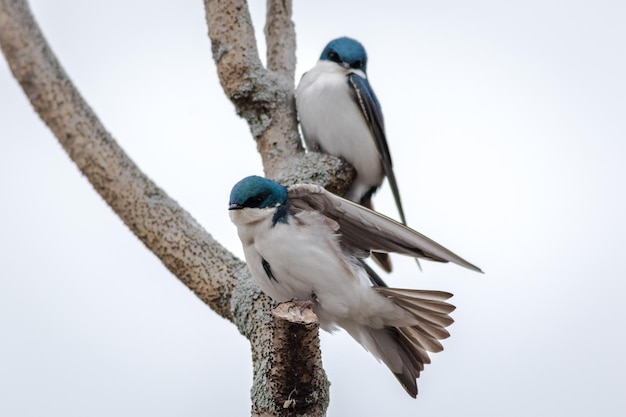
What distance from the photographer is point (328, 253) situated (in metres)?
2.76

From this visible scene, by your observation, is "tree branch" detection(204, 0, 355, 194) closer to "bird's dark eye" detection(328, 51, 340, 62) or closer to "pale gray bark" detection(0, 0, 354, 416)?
"pale gray bark" detection(0, 0, 354, 416)

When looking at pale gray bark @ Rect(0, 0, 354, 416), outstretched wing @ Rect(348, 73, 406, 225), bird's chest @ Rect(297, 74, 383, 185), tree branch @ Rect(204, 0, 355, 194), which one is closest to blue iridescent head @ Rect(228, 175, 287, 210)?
pale gray bark @ Rect(0, 0, 354, 416)

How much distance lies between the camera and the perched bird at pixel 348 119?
12.8 feet

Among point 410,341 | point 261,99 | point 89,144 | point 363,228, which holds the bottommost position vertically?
point 410,341

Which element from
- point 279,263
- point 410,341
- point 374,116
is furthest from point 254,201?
point 374,116

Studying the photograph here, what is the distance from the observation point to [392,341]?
9.83 feet

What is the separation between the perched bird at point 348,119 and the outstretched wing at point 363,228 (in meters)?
1.06

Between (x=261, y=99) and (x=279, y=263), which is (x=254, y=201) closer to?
(x=279, y=263)

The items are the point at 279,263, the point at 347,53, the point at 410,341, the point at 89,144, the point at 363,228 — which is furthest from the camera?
the point at 347,53

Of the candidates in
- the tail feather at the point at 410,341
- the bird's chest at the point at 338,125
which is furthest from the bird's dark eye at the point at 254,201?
the bird's chest at the point at 338,125

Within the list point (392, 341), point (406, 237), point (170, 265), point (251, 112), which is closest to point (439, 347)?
point (392, 341)

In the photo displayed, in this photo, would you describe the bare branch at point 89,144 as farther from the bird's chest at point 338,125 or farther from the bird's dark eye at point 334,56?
the bird's dark eye at point 334,56

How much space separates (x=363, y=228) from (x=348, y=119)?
1319mm

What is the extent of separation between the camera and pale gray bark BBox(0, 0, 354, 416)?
2668 millimetres
